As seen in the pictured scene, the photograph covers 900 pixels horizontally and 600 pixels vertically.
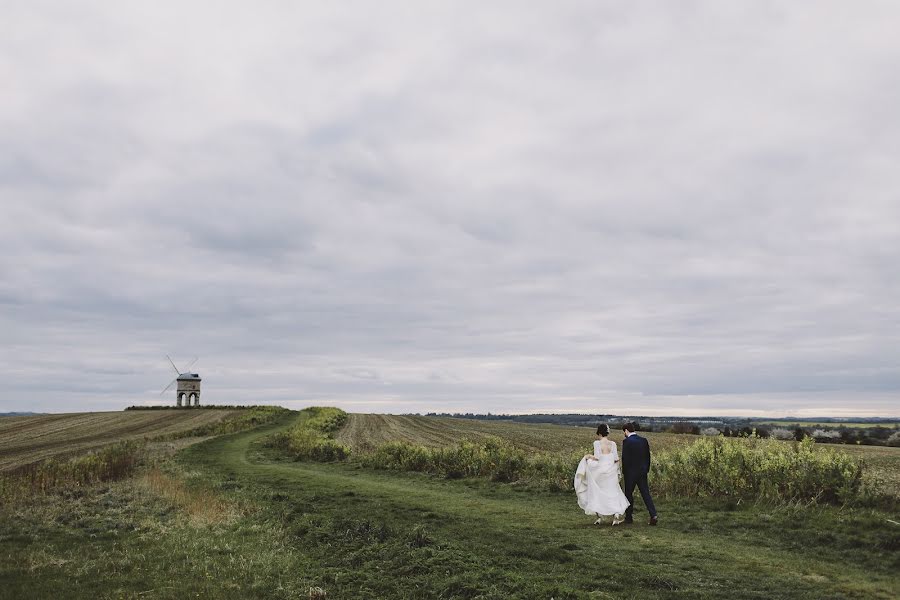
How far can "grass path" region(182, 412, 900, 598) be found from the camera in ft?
36.3

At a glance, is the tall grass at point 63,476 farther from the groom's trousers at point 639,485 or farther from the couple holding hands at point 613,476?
the groom's trousers at point 639,485

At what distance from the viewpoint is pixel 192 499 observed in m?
23.3

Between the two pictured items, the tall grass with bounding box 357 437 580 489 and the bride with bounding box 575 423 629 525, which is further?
the tall grass with bounding box 357 437 580 489

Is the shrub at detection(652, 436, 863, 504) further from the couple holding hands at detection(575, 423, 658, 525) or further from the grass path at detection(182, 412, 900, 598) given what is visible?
the couple holding hands at detection(575, 423, 658, 525)

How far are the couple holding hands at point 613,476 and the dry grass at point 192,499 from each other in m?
11.3

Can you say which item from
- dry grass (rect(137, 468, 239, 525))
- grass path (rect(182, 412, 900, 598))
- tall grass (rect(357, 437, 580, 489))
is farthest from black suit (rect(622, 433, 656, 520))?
dry grass (rect(137, 468, 239, 525))

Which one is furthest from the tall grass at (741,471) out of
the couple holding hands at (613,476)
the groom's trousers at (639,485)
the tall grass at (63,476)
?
the tall grass at (63,476)

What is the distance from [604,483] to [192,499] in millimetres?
15543

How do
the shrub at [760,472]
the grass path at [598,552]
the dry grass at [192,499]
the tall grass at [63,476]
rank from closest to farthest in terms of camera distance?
the grass path at [598,552] < the shrub at [760,472] < the dry grass at [192,499] < the tall grass at [63,476]

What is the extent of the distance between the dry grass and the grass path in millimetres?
2125

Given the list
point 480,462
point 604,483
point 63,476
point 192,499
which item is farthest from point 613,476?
point 63,476

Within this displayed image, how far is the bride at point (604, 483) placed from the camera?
16.9 meters

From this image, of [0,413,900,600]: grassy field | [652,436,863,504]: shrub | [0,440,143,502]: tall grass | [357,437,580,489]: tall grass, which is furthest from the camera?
[357,437,580,489]: tall grass

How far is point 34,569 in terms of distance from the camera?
14.4 meters
